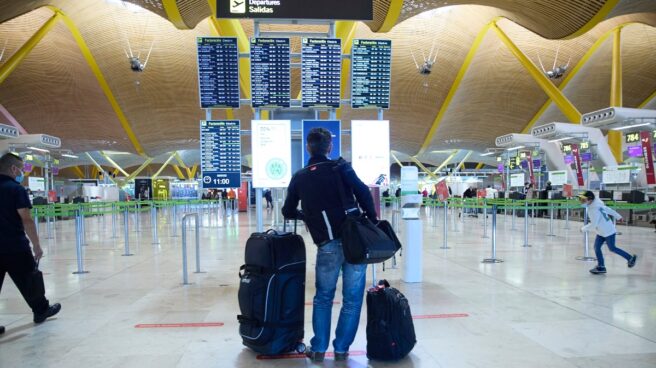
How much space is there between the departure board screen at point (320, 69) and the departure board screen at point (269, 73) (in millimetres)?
296

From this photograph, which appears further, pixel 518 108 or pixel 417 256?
pixel 518 108

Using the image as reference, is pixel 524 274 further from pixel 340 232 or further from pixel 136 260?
pixel 136 260

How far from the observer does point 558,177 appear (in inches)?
1005

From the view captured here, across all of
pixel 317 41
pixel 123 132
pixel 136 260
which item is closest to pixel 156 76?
pixel 123 132

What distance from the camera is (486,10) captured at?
28.4 meters

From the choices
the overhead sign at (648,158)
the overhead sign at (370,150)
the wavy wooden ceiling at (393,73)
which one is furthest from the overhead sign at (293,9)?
the overhead sign at (648,158)

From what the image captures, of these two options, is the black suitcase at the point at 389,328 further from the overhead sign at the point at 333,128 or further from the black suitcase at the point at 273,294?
the overhead sign at the point at 333,128

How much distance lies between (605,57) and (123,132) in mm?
40982

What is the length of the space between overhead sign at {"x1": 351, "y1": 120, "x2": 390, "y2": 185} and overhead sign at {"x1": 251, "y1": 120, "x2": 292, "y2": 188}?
Result: 1001 mm

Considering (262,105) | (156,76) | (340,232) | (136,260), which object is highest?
(156,76)

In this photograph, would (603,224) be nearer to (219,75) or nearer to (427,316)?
(427,316)

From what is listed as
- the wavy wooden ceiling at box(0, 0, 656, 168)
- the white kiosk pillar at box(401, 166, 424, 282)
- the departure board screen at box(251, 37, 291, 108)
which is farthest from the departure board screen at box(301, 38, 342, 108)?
the wavy wooden ceiling at box(0, 0, 656, 168)

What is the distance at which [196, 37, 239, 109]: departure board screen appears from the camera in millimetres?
6965

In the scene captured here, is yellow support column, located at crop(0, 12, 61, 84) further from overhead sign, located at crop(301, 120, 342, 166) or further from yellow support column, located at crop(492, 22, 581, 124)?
yellow support column, located at crop(492, 22, 581, 124)
